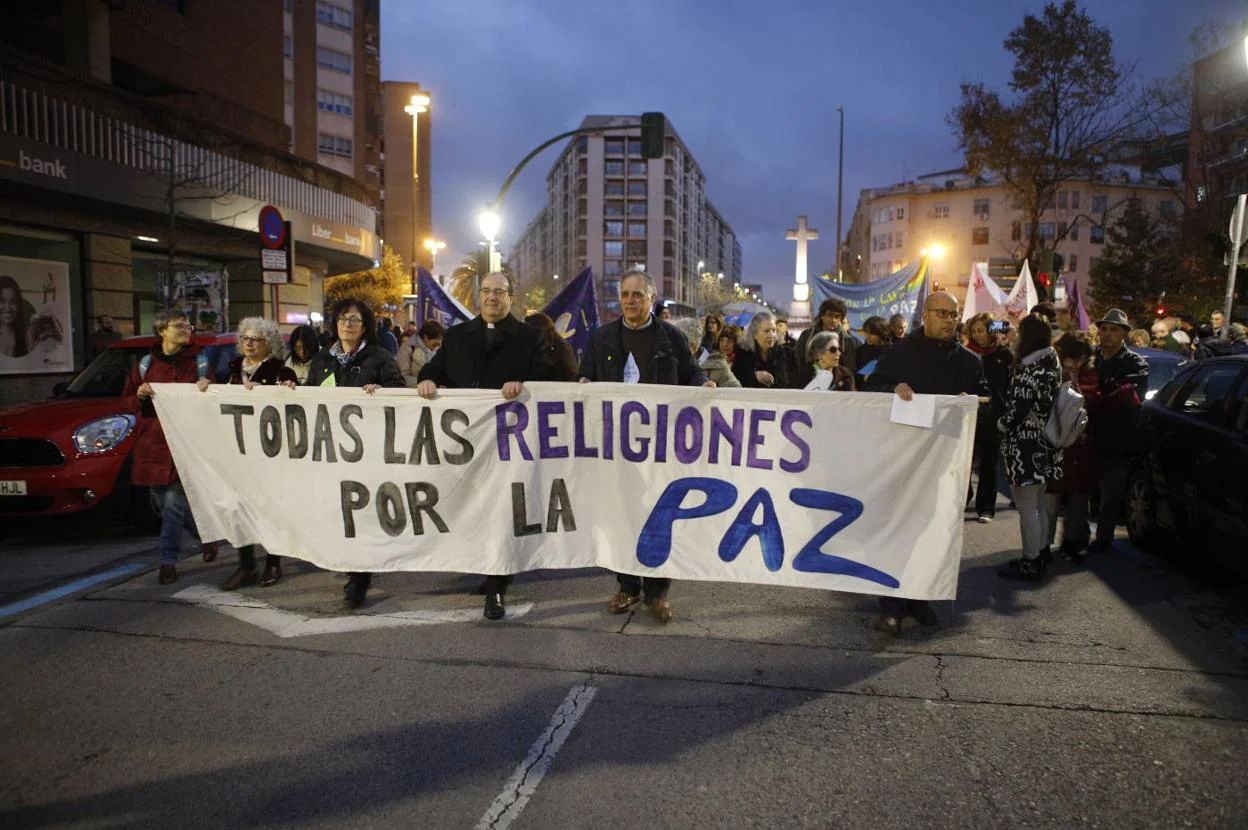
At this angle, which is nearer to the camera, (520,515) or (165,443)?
(520,515)

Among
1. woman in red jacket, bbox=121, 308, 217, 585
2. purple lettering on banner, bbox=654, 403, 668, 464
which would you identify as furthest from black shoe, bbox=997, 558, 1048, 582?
woman in red jacket, bbox=121, 308, 217, 585

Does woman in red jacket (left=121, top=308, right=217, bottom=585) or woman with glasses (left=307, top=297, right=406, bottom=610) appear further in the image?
woman in red jacket (left=121, top=308, right=217, bottom=585)

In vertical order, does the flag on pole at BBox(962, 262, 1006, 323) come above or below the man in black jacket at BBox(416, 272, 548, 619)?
above

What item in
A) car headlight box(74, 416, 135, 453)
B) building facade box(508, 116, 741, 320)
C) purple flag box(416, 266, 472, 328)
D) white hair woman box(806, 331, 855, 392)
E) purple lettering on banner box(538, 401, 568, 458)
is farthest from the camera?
building facade box(508, 116, 741, 320)

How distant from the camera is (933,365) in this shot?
4.81 m

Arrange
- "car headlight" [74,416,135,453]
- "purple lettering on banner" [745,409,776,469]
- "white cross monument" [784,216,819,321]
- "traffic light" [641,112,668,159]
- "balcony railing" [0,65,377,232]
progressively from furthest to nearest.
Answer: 1. "white cross monument" [784,216,819,321]
2. "traffic light" [641,112,668,159]
3. "balcony railing" [0,65,377,232]
4. "car headlight" [74,416,135,453]
5. "purple lettering on banner" [745,409,776,469]

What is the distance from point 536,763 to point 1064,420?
4198 millimetres

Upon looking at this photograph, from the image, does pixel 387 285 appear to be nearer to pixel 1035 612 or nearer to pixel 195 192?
pixel 195 192

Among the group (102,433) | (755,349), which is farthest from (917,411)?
(102,433)

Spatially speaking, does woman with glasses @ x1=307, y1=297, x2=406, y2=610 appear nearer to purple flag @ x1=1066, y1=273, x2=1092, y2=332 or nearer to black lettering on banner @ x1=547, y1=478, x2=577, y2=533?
black lettering on banner @ x1=547, y1=478, x2=577, y2=533

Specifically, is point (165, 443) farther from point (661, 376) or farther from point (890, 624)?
point (890, 624)

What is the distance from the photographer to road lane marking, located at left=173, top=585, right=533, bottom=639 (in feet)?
15.7

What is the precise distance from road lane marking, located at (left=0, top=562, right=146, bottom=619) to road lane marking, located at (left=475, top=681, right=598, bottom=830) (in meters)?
3.58

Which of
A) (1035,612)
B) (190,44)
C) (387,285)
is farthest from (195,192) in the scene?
(387,285)
